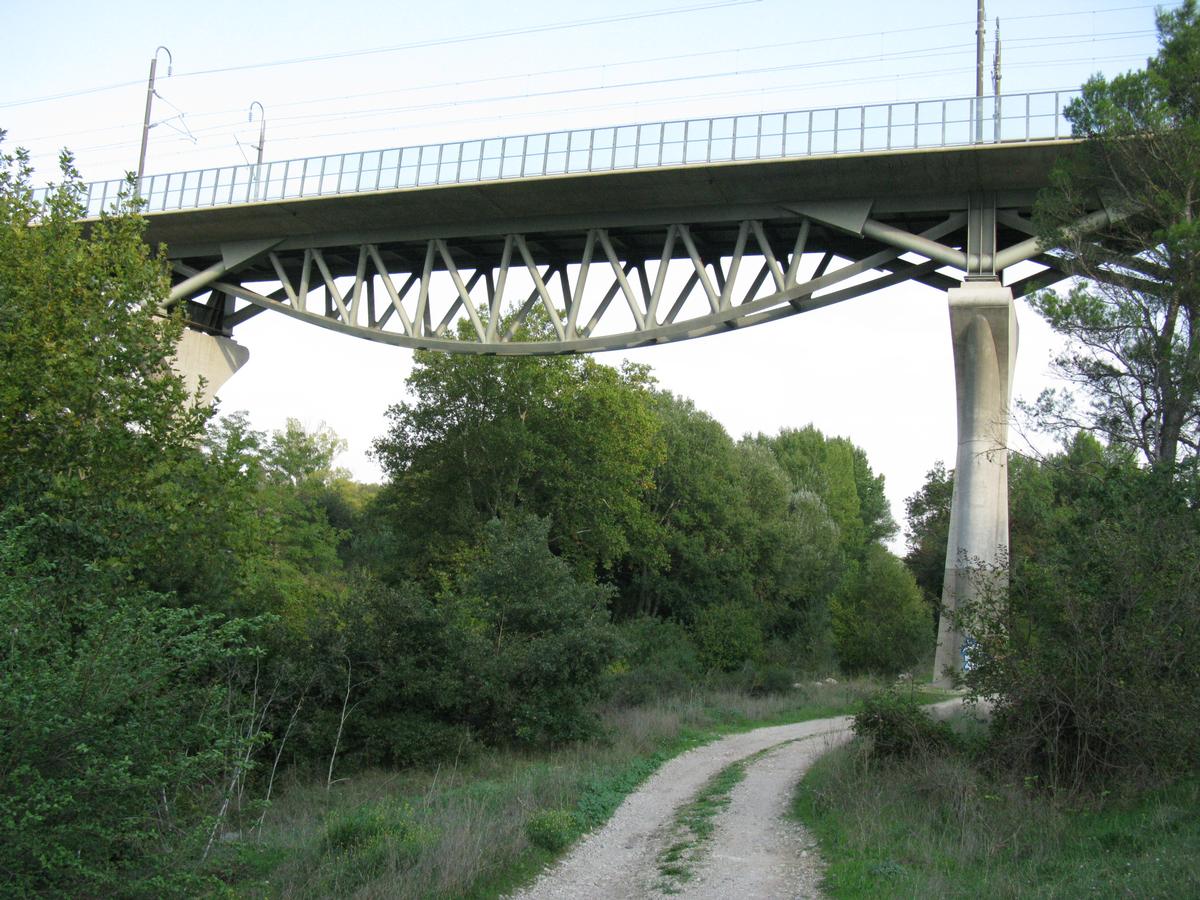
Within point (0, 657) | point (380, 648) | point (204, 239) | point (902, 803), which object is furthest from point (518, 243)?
point (0, 657)

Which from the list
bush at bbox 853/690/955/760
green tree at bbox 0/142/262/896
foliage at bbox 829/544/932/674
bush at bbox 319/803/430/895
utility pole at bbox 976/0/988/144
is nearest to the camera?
green tree at bbox 0/142/262/896

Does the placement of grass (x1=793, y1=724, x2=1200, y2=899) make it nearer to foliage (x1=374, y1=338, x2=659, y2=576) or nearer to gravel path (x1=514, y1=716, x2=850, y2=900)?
gravel path (x1=514, y1=716, x2=850, y2=900)

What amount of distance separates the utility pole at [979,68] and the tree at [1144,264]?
597cm

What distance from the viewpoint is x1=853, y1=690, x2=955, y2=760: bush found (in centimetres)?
1409

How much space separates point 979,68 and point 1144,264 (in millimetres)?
10334

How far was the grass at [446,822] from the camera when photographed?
9125mm

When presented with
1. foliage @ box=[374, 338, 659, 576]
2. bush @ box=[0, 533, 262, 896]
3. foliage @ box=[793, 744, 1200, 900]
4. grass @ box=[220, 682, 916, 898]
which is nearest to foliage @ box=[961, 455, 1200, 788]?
foliage @ box=[793, 744, 1200, 900]

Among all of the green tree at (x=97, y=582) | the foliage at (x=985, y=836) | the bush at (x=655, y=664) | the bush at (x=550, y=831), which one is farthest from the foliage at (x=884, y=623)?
the bush at (x=550, y=831)

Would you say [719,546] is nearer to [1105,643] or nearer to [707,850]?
[1105,643]

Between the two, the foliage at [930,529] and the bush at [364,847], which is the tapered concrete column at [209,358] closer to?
the bush at [364,847]

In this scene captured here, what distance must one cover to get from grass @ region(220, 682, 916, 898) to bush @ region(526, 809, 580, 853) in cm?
1

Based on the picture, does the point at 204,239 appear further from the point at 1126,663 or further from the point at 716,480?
the point at 1126,663

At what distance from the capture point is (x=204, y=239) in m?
30.3

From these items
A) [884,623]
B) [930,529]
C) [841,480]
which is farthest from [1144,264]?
[841,480]
